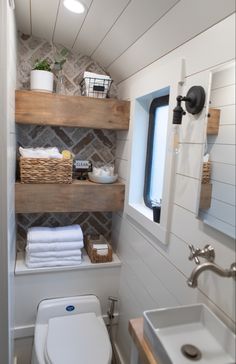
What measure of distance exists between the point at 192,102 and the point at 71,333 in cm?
160

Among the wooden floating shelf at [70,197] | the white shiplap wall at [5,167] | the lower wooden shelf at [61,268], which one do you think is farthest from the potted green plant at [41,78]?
the lower wooden shelf at [61,268]

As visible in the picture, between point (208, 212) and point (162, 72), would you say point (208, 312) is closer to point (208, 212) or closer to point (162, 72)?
point (208, 212)

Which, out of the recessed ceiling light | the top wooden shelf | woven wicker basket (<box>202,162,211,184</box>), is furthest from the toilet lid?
the recessed ceiling light

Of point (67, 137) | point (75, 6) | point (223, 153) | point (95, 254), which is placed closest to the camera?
point (223, 153)

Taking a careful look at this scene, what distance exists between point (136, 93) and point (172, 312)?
1348mm

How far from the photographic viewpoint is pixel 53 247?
1967mm

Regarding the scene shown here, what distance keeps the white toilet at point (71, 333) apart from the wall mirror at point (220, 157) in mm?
1152

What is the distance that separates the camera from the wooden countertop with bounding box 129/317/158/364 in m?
0.97

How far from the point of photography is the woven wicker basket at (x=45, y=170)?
1.82 m

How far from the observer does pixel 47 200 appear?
6.20 feet

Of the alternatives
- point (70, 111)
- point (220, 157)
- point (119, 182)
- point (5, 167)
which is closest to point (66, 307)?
point (119, 182)

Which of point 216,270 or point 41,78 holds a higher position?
point 41,78

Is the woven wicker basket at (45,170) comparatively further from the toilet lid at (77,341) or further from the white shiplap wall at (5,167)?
the toilet lid at (77,341)

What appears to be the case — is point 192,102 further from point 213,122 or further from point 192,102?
point 213,122
